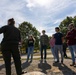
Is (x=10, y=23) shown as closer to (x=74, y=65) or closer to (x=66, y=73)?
(x=66, y=73)

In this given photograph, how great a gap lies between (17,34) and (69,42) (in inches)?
135

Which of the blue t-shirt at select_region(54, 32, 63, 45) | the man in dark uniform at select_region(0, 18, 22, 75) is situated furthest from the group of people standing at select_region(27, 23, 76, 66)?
the man in dark uniform at select_region(0, 18, 22, 75)

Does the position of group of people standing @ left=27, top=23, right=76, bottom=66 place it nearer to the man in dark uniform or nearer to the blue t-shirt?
the blue t-shirt

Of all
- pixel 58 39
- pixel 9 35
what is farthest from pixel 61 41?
pixel 9 35

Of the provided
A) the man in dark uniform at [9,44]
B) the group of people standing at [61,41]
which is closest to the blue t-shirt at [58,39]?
the group of people standing at [61,41]

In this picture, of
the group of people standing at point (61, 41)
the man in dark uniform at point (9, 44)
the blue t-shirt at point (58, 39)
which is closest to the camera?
the man in dark uniform at point (9, 44)

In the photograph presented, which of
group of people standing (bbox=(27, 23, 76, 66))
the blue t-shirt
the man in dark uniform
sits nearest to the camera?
the man in dark uniform

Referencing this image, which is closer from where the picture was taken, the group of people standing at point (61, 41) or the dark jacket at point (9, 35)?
the dark jacket at point (9, 35)

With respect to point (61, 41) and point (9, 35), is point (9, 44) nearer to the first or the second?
point (9, 35)

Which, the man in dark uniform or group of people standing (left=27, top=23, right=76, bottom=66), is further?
group of people standing (left=27, top=23, right=76, bottom=66)

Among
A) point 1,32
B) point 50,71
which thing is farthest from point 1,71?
Answer: point 1,32

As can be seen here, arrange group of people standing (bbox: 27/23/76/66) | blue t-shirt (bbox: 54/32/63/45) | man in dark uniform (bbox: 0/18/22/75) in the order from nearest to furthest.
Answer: man in dark uniform (bbox: 0/18/22/75) → group of people standing (bbox: 27/23/76/66) → blue t-shirt (bbox: 54/32/63/45)

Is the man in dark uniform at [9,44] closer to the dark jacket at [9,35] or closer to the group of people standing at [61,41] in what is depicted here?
the dark jacket at [9,35]

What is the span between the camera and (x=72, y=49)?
11766 mm
